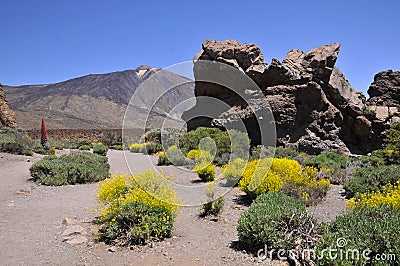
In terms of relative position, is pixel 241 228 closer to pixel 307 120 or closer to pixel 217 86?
pixel 307 120

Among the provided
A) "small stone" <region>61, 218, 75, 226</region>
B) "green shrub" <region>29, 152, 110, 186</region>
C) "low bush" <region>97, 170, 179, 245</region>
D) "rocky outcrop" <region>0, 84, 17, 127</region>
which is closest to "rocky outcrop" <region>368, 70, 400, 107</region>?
"green shrub" <region>29, 152, 110, 186</region>

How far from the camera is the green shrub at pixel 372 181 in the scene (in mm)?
8375

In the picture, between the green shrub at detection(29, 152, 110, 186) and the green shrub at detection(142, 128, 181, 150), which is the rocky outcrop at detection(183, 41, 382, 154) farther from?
the green shrub at detection(29, 152, 110, 186)

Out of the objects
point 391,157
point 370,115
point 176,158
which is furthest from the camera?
point 370,115

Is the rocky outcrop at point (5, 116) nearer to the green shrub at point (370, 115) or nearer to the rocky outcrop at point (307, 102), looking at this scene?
the rocky outcrop at point (307, 102)

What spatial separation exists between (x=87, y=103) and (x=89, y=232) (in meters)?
99.2

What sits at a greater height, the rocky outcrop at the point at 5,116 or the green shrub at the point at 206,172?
the rocky outcrop at the point at 5,116

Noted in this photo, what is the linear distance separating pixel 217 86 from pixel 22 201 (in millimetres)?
15869

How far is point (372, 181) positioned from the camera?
28.5 ft

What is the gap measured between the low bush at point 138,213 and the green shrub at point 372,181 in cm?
543

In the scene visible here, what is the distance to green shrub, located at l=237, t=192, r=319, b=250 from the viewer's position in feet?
15.9

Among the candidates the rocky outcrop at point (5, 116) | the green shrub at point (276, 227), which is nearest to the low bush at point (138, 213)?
the green shrub at point (276, 227)

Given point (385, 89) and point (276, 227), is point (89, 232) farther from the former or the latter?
point (385, 89)

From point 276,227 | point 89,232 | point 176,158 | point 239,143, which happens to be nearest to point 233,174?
point 276,227
